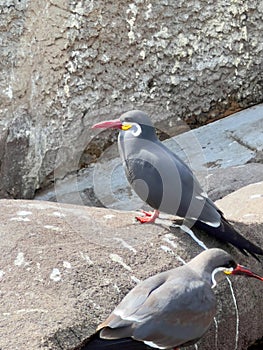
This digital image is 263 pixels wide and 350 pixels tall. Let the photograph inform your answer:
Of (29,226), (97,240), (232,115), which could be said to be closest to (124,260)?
(97,240)

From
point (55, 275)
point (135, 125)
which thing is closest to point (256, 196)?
point (135, 125)

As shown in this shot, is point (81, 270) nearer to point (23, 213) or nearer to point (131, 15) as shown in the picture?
point (23, 213)

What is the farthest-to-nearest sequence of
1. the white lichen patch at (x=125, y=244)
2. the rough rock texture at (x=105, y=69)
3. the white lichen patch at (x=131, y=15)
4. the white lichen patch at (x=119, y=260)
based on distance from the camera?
the white lichen patch at (x=131, y=15), the rough rock texture at (x=105, y=69), the white lichen patch at (x=125, y=244), the white lichen patch at (x=119, y=260)

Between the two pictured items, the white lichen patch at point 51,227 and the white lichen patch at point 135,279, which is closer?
the white lichen patch at point 135,279

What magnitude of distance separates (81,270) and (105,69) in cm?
257

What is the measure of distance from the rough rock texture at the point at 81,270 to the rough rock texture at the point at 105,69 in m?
1.56

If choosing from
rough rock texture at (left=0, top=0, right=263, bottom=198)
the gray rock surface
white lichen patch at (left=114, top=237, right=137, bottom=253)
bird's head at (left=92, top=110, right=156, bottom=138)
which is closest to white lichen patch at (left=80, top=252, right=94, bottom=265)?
white lichen patch at (left=114, top=237, right=137, bottom=253)

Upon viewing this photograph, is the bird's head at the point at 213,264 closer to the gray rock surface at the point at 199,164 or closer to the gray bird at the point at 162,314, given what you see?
the gray bird at the point at 162,314

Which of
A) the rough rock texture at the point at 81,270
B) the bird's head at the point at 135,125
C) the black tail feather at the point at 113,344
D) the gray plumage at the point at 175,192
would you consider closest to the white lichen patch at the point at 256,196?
the rough rock texture at the point at 81,270

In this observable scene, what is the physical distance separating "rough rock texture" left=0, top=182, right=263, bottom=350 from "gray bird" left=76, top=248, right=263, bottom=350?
0.69 feet

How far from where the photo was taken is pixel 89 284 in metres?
3.88

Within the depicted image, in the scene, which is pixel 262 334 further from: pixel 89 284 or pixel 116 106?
pixel 116 106

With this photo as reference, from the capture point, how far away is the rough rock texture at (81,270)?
3.63 m

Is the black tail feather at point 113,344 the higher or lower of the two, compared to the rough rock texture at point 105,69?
lower
